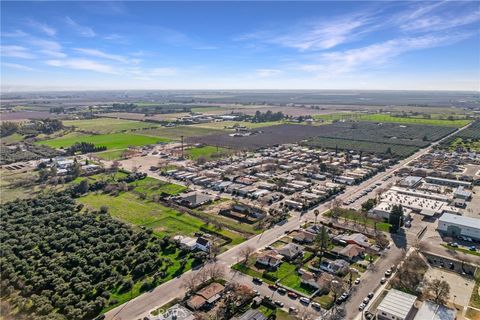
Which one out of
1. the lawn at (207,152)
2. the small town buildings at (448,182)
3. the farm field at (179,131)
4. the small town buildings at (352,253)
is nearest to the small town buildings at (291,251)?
the small town buildings at (352,253)

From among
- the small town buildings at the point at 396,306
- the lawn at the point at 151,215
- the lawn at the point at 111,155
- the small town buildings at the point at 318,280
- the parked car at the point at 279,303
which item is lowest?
the lawn at the point at 151,215

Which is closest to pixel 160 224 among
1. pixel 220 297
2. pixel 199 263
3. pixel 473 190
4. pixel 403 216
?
pixel 199 263

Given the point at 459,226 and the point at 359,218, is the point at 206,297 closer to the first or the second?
the point at 359,218

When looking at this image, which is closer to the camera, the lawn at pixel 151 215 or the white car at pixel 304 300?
the white car at pixel 304 300

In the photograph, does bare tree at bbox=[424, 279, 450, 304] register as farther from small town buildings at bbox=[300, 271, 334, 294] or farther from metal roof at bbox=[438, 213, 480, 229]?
metal roof at bbox=[438, 213, 480, 229]

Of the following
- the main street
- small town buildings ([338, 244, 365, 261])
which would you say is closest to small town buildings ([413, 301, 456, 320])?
the main street

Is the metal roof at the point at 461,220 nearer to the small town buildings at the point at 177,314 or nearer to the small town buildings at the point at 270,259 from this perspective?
the small town buildings at the point at 270,259

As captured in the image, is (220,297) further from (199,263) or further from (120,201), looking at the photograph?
(120,201)
